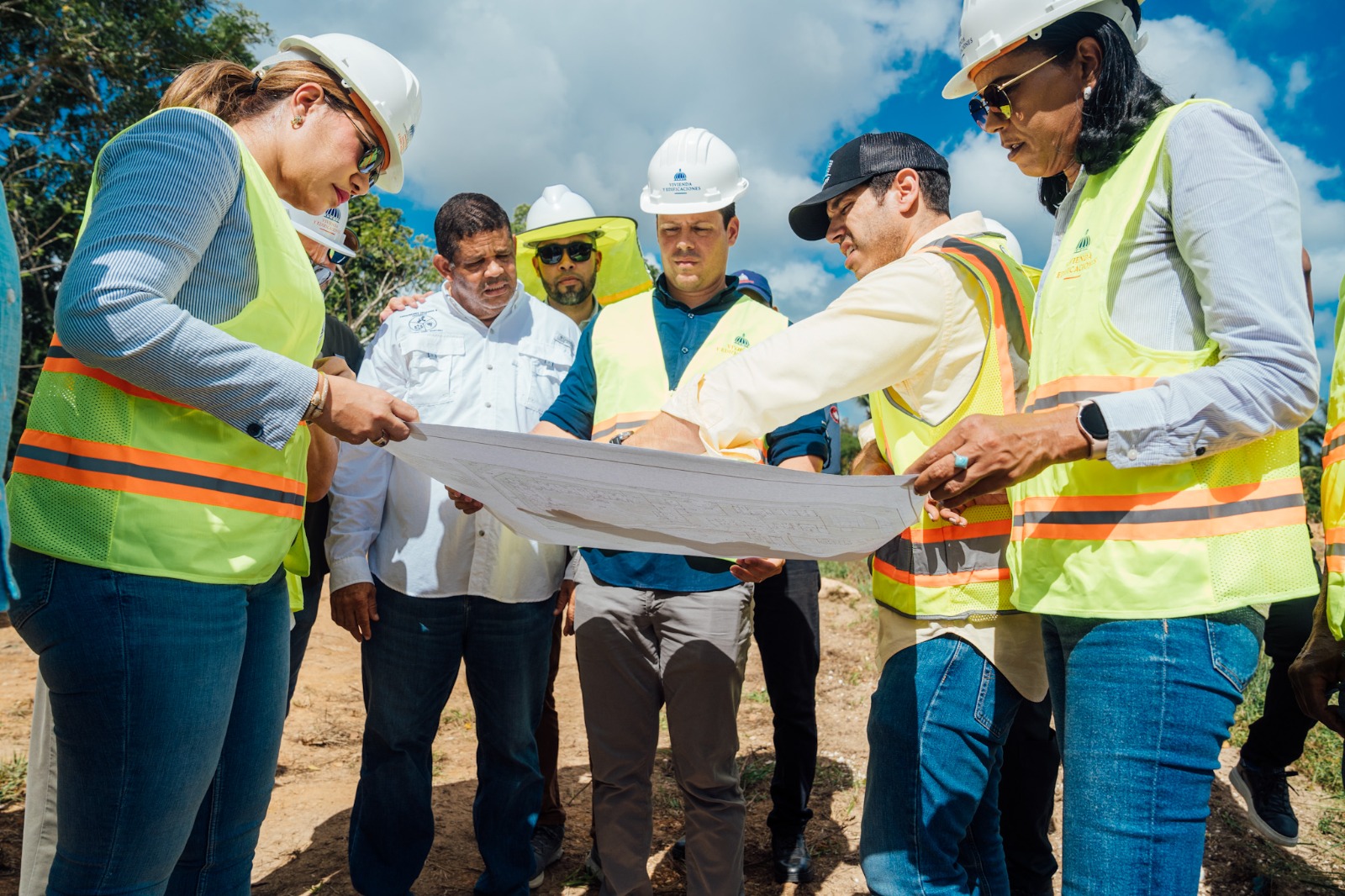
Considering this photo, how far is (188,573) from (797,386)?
118 cm

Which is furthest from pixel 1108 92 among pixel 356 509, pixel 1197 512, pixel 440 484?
pixel 356 509

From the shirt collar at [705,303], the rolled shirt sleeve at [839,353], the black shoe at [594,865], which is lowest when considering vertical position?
the black shoe at [594,865]

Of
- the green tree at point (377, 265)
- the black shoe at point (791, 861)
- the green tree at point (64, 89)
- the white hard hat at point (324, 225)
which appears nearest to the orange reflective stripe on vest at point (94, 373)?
the white hard hat at point (324, 225)

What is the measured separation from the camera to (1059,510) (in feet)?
5.37

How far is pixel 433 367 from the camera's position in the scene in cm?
340

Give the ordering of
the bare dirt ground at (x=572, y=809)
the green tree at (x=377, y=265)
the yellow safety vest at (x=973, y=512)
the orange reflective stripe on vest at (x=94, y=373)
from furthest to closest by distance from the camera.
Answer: the green tree at (x=377, y=265), the bare dirt ground at (x=572, y=809), the yellow safety vest at (x=973, y=512), the orange reflective stripe on vest at (x=94, y=373)

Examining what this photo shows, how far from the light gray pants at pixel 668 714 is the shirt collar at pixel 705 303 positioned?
37.6 inches

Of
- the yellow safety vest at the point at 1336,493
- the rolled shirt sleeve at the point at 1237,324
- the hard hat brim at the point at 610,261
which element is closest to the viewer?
the rolled shirt sleeve at the point at 1237,324

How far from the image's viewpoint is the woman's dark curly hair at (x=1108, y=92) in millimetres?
1665

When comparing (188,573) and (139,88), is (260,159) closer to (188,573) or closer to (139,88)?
(188,573)

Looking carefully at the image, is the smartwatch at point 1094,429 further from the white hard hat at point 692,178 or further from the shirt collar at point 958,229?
the white hard hat at point 692,178

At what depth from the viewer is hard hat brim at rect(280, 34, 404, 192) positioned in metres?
2.14

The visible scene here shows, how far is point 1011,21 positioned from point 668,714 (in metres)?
2.07

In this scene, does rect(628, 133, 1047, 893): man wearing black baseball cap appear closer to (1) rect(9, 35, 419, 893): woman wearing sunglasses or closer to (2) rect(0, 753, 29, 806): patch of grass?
(1) rect(9, 35, 419, 893): woman wearing sunglasses
